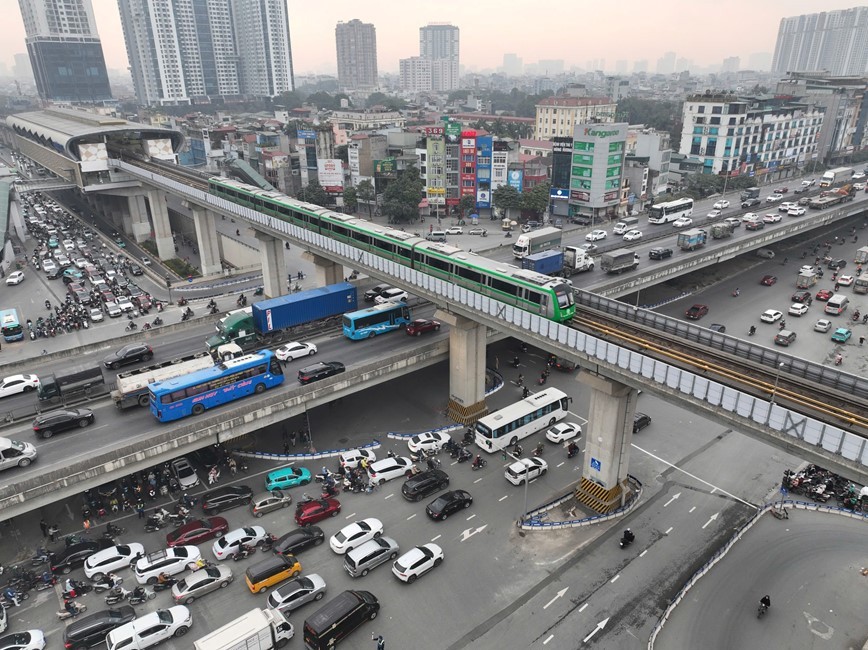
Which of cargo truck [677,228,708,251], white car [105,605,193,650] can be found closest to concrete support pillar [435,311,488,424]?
white car [105,605,193,650]

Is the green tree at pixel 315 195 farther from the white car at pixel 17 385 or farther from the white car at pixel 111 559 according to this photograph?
the white car at pixel 111 559

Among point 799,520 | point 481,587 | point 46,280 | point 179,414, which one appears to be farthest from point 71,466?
point 46,280

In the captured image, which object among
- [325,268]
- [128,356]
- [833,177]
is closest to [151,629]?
[128,356]

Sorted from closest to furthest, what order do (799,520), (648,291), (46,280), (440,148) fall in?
1. (799,520)
2. (648,291)
3. (46,280)
4. (440,148)

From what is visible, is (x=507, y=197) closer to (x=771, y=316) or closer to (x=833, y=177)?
(x=771, y=316)

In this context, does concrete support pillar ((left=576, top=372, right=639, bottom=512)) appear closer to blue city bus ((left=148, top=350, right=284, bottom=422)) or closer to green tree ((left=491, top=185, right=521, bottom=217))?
blue city bus ((left=148, top=350, right=284, bottom=422))

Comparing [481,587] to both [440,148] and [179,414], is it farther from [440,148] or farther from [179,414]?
[440,148]
